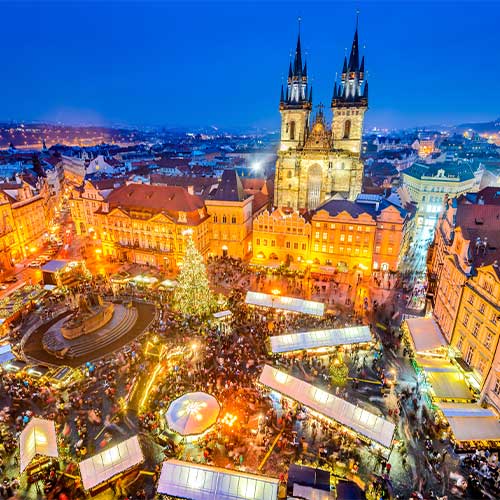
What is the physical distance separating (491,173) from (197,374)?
11263 centimetres

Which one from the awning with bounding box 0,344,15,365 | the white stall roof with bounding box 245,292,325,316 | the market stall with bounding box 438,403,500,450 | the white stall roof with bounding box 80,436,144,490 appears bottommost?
the market stall with bounding box 438,403,500,450

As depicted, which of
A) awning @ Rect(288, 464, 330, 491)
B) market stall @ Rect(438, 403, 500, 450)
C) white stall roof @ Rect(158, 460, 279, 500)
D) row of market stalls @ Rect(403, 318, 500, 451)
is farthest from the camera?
row of market stalls @ Rect(403, 318, 500, 451)

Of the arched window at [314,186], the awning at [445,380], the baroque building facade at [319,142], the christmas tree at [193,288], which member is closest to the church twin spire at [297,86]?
the baroque building facade at [319,142]

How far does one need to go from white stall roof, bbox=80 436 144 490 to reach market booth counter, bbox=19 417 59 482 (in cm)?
302

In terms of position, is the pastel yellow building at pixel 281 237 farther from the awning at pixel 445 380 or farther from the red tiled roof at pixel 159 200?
the awning at pixel 445 380

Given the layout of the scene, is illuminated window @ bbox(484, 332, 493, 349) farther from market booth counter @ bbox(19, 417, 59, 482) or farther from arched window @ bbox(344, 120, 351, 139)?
arched window @ bbox(344, 120, 351, 139)

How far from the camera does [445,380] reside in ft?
108

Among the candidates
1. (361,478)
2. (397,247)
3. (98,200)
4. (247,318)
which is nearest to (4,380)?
(247,318)

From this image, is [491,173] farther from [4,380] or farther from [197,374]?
[4,380]

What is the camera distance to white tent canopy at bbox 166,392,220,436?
27266 mm

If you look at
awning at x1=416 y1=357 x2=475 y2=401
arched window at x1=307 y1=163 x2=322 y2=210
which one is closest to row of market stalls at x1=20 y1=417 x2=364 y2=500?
awning at x1=416 y1=357 x2=475 y2=401

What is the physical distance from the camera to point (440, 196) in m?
86.3

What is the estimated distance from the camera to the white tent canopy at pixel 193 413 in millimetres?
27266

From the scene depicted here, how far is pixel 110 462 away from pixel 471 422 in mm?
27567
